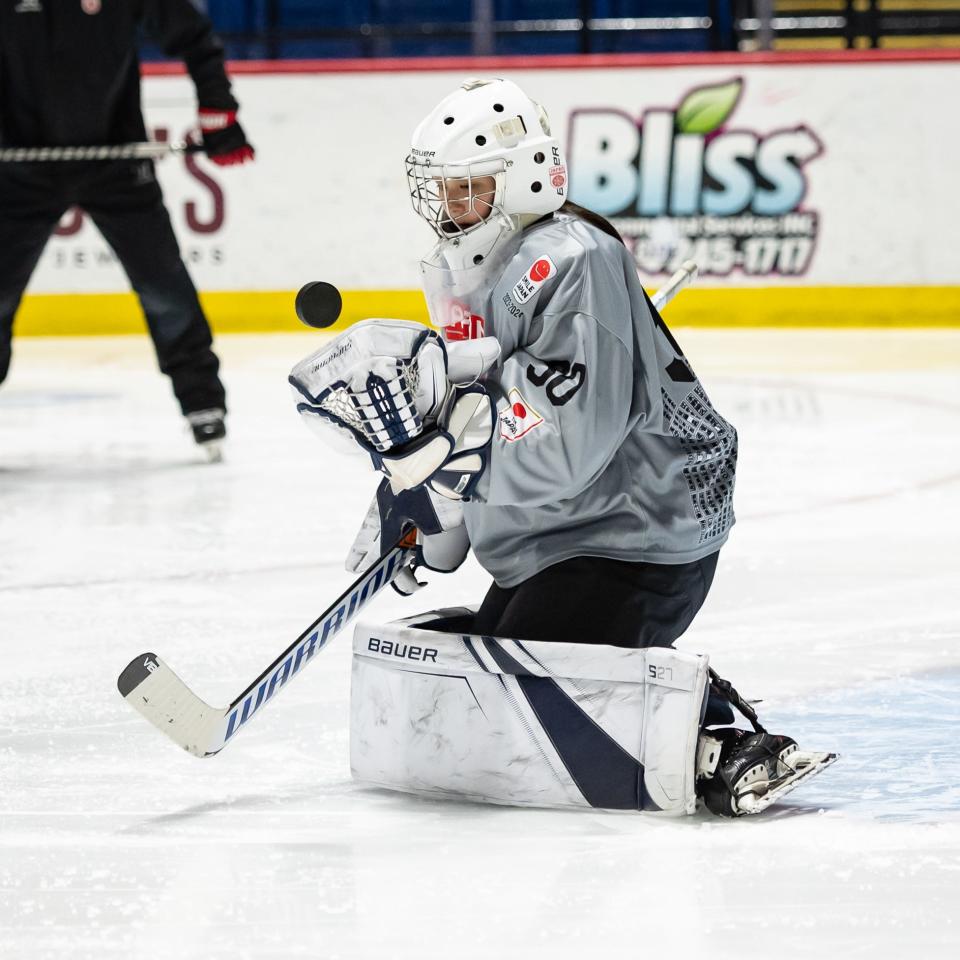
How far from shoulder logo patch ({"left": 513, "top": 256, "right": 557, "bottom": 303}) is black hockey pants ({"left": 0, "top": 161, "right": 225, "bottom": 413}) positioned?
276cm

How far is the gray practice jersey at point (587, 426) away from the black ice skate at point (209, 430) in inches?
98.4

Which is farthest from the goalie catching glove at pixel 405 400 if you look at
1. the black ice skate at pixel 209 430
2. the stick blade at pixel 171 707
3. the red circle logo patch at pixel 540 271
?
the black ice skate at pixel 209 430

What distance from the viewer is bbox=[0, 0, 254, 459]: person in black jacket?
4480 mm

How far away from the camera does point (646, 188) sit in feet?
24.9

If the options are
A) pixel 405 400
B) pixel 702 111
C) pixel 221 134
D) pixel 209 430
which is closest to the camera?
pixel 405 400

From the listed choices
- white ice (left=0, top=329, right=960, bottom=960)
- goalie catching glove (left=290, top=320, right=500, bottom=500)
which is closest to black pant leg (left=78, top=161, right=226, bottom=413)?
white ice (left=0, top=329, right=960, bottom=960)

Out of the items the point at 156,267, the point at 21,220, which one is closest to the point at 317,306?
the point at 156,267

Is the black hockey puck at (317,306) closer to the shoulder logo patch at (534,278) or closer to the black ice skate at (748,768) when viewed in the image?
the shoulder logo patch at (534,278)

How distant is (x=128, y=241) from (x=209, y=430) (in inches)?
21.6

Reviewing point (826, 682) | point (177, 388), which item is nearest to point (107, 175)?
point (177, 388)

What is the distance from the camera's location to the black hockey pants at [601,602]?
1954mm

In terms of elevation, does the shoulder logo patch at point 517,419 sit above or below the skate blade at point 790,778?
above

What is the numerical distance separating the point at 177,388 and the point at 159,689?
269 centimetres

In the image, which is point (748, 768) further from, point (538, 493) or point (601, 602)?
point (538, 493)
